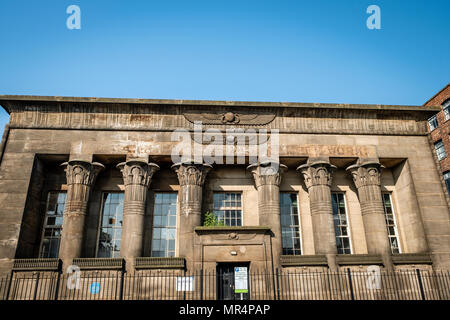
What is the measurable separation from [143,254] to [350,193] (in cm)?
1086

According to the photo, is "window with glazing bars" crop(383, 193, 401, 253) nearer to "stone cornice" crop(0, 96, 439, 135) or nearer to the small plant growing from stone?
"stone cornice" crop(0, 96, 439, 135)

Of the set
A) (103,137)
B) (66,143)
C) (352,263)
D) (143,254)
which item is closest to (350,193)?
(352,263)

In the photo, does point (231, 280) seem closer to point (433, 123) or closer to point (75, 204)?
point (75, 204)

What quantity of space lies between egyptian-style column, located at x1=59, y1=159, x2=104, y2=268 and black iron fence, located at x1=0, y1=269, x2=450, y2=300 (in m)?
1.07

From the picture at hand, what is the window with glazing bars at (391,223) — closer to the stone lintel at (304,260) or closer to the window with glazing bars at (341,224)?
the window with glazing bars at (341,224)

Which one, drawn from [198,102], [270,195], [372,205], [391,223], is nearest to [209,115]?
[198,102]

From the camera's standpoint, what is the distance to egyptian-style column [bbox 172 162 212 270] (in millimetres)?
15227

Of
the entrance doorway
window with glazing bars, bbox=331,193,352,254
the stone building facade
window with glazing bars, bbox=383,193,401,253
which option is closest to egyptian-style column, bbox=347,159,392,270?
the stone building facade

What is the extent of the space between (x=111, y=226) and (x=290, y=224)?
8.83 metres

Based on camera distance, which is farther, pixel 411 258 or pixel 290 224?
pixel 290 224

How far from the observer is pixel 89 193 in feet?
53.1

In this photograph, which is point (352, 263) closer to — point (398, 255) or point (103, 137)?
point (398, 255)

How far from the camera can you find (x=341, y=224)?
58.3ft

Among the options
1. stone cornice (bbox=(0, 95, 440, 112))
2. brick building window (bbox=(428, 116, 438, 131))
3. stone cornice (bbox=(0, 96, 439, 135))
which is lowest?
stone cornice (bbox=(0, 96, 439, 135))
